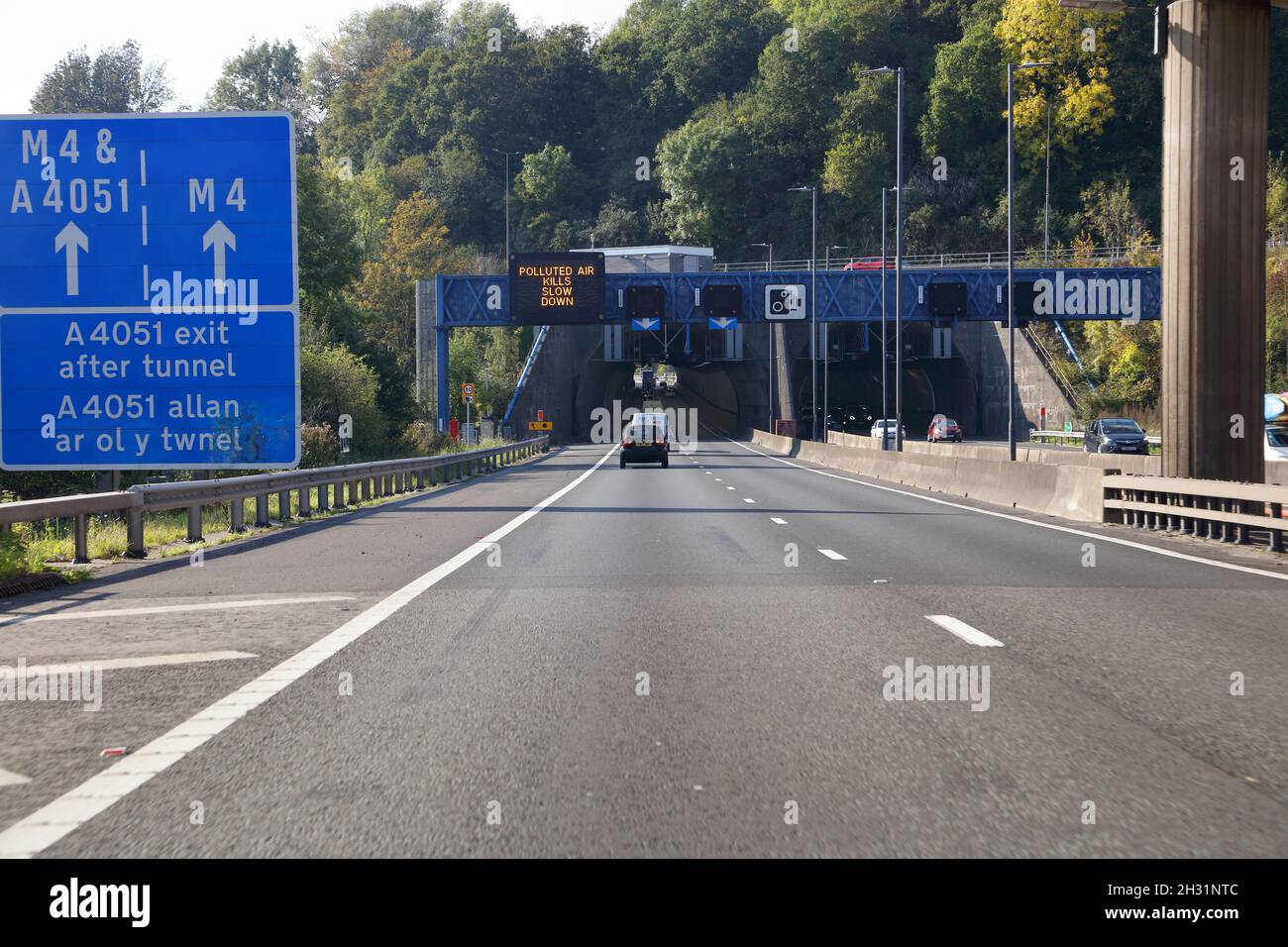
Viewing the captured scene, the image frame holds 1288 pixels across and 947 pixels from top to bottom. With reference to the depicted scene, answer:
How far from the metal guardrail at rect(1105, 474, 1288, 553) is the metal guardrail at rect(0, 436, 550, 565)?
12.7 m

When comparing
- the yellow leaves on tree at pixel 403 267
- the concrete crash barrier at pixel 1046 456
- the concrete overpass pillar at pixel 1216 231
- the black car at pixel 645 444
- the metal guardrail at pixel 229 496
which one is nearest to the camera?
the metal guardrail at pixel 229 496

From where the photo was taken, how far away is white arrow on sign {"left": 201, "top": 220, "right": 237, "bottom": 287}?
68.3 feet

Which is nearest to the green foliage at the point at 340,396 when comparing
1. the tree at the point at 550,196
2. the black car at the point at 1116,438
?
the black car at the point at 1116,438

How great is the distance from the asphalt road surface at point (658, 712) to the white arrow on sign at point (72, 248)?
5.72 metres

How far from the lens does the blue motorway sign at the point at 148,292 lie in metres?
19.9

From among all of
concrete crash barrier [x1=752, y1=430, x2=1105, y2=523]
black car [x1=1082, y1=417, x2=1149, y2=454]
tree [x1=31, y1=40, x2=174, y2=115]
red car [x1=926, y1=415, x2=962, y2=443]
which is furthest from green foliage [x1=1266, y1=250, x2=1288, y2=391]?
tree [x1=31, y1=40, x2=174, y2=115]

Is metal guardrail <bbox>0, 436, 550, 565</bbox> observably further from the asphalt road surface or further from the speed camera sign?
the speed camera sign

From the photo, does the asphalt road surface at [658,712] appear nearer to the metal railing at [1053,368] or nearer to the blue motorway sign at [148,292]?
the blue motorway sign at [148,292]

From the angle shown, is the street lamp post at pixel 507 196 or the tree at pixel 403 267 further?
the street lamp post at pixel 507 196

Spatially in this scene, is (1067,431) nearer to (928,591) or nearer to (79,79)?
(928,591)

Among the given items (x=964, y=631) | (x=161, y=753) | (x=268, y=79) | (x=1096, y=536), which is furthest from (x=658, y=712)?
(x=268, y=79)

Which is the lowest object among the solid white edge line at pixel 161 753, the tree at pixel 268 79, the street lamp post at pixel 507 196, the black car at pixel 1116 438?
the solid white edge line at pixel 161 753
